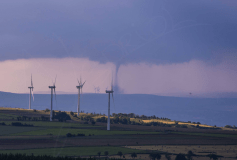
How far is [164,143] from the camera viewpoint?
95.3 metres

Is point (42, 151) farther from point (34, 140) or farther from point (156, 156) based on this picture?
point (156, 156)

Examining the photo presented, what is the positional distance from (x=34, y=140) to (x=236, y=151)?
198 ft

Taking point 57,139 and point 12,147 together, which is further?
point 57,139

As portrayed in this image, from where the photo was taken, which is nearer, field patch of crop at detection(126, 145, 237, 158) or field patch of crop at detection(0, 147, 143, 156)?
field patch of crop at detection(0, 147, 143, 156)

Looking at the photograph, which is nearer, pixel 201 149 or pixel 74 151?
pixel 74 151

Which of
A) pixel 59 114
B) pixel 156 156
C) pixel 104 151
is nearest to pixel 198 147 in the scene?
pixel 156 156

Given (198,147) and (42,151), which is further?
(198,147)

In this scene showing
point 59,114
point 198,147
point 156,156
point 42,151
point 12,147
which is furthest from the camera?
point 59,114

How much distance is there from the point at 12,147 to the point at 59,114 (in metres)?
113

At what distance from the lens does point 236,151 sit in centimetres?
8169

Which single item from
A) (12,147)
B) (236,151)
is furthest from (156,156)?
(12,147)

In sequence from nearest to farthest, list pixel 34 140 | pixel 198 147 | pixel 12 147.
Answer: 1. pixel 12 147
2. pixel 198 147
3. pixel 34 140

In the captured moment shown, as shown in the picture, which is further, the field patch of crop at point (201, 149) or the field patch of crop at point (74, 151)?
the field patch of crop at point (201, 149)

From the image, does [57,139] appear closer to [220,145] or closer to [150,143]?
[150,143]
